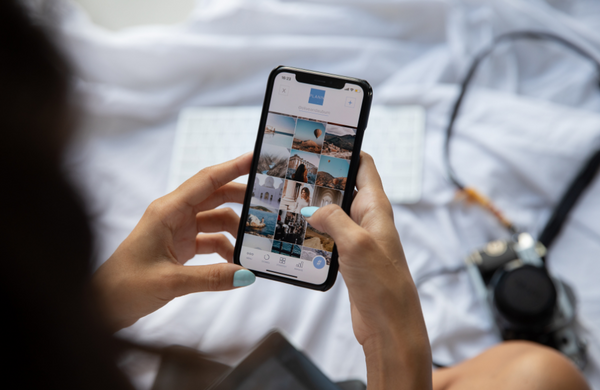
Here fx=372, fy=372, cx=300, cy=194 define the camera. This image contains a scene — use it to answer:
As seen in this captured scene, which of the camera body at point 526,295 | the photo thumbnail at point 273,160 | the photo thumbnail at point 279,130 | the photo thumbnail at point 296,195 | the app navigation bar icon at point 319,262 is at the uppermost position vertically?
the photo thumbnail at point 279,130

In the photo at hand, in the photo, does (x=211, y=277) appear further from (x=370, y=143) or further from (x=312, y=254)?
(x=370, y=143)

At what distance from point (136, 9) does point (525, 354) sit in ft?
2.85

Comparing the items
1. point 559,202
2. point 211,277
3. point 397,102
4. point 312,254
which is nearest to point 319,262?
point 312,254

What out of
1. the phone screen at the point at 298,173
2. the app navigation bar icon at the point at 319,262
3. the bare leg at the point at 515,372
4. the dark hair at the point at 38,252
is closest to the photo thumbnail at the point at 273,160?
the phone screen at the point at 298,173

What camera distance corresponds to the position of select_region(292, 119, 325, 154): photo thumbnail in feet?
1.37

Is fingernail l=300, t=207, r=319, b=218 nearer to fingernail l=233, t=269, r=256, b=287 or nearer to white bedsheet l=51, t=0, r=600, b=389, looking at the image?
fingernail l=233, t=269, r=256, b=287

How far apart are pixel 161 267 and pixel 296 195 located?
16 centimetres

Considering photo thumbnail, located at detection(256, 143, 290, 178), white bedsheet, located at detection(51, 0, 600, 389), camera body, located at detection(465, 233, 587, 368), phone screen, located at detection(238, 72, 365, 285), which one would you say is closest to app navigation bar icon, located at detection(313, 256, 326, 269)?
phone screen, located at detection(238, 72, 365, 285)

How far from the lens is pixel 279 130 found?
425mm

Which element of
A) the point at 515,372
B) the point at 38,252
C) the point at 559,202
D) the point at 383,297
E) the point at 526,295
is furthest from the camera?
the point at 559,202

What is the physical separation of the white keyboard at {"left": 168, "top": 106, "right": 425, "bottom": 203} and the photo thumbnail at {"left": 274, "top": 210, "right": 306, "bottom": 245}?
253 millimetres

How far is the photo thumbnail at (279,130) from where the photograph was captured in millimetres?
422

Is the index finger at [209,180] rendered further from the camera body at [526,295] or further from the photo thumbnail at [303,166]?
the camera body at [526,295]

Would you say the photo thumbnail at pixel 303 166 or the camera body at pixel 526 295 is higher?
the photo thumbnail at pixel 303 166
